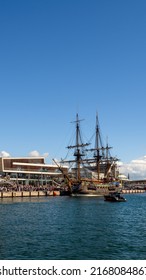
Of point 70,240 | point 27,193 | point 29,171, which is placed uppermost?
point 29,171

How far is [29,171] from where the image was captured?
545ft

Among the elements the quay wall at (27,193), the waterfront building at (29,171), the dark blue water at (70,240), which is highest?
the waterfront building at (29,171)

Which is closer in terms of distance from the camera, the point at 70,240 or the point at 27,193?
the point at 70,240

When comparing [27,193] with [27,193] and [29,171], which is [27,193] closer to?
[27,193]

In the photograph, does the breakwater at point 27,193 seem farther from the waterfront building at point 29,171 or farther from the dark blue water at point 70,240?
the dark blue water at point 70,240

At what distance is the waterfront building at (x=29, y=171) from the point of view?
523 feet

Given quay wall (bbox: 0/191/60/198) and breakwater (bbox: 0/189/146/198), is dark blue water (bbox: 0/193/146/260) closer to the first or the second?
breakwater (bbox: 0/189/146/198)

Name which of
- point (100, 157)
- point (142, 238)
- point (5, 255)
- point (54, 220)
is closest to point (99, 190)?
point (100, 157)

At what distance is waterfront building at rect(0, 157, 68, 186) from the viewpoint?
159500 millimetres

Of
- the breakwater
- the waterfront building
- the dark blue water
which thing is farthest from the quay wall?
the dark blue water

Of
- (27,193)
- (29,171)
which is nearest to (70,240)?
(27,193)

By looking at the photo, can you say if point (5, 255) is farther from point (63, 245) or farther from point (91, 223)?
point (91, 223)

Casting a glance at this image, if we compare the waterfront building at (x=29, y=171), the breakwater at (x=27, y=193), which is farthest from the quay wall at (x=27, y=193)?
the waterfront building at (x=29, y=171)

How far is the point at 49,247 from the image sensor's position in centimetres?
3186
